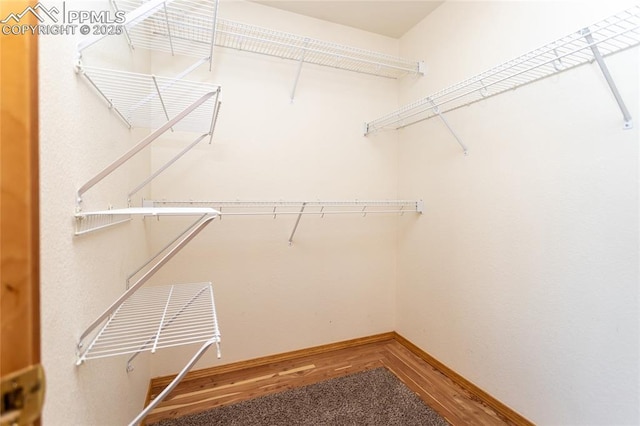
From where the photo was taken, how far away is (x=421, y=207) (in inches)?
83.0

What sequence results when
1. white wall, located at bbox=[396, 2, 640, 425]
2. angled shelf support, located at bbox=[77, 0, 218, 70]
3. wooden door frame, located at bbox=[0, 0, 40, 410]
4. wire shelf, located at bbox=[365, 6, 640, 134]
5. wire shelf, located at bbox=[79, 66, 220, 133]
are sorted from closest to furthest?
wooden door frame, located at bbox=[0, 0, 40, 410]
wire shelf, located at bbox=[79, 66, 220, 133]
wire shelf, located at bbox=[365, 6, 640, 134]
white wall, located at bbox=[396, 2, 640, 425]
angled shelf support, located at bbox=[77, 0, 218, 70]

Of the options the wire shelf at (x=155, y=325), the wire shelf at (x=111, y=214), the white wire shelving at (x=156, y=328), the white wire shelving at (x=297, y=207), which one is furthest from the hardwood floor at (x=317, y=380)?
the wire shelf at (x=111, y=214)

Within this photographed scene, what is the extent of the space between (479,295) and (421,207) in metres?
0.74

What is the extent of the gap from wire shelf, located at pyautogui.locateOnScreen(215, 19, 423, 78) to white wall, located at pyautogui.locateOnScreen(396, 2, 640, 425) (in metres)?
0.33

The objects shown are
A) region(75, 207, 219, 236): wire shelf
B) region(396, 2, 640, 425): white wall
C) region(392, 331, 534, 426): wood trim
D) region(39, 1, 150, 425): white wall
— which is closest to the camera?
region(39, 1, 150, 425): white wall

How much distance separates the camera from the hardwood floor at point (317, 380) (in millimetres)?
1542

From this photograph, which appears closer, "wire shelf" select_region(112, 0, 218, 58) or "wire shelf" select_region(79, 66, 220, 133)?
"wire shelf" select_region(79, 66, 220, 133)

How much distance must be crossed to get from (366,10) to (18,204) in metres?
2.34

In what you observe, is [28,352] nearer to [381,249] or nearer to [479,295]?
[479,295]

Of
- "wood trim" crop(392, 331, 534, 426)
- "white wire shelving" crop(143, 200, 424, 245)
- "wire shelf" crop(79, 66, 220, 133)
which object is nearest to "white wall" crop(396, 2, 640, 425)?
"wood trim" crop(392, 331, 534, 426)

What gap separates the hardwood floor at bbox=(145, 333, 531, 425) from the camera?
5.06ft

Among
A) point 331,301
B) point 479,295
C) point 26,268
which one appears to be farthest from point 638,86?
point 331,301

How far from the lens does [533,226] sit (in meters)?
1.39

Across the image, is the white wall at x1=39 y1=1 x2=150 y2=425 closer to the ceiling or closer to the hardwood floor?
the hardwood floor
